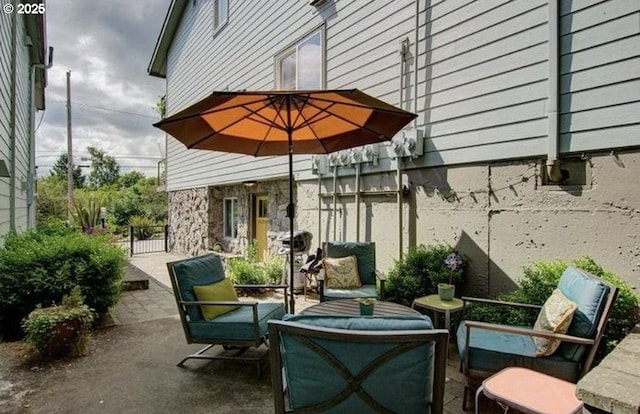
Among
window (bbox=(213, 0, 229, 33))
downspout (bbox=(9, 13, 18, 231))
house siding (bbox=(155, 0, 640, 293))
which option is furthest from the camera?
window (bbox=(213, 0, 229, 33))

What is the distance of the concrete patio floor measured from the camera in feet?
8.28

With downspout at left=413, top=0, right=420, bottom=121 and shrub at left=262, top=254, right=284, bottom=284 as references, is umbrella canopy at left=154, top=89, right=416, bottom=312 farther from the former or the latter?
shrub at left=262, top=254, right=284, bottom=284

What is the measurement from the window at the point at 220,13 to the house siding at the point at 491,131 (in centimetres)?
362

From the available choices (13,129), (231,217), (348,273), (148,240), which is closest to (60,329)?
(348,273)

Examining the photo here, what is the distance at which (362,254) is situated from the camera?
4.59 metres

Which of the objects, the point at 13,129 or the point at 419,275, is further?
the point at 13,129

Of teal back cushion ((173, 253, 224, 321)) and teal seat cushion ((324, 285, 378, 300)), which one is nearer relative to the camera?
teal back cushion ((173, 253, 224, 321))

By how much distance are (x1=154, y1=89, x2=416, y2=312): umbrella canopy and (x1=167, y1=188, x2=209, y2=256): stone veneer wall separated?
665 centimetres

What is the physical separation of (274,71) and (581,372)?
22.2 feet

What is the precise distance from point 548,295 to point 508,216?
933mm

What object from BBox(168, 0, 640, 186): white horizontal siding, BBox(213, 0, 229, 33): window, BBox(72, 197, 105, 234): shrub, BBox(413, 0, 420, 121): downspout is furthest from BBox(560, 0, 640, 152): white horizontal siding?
BBox(72, 197, 105, 234): shrub

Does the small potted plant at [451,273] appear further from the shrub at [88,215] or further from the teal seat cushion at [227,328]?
the shrub at [88,215]

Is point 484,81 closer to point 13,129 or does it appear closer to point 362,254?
point 362,254

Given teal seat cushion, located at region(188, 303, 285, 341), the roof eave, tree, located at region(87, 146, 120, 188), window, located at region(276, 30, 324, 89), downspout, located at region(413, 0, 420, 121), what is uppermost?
the roof eave
